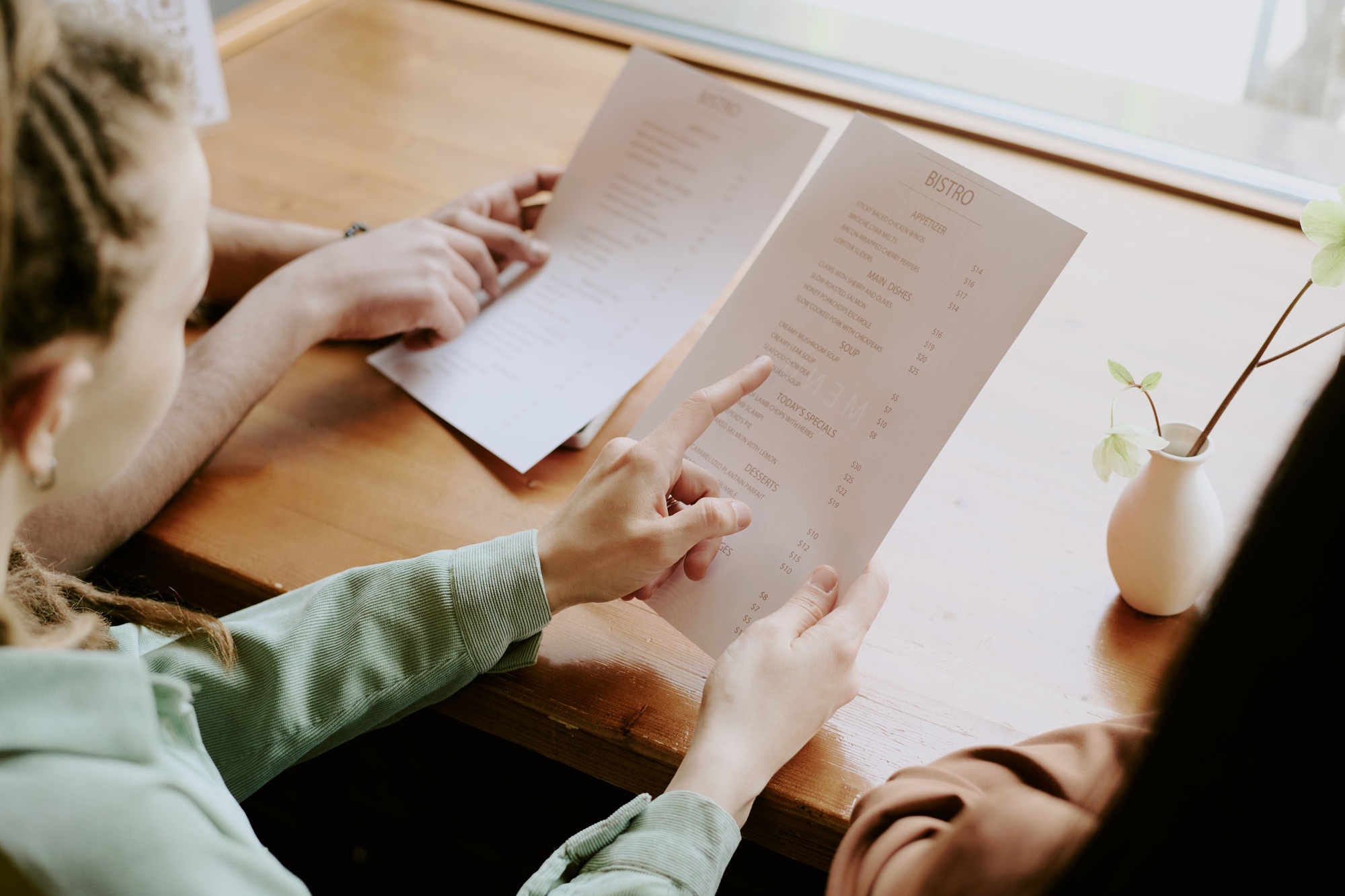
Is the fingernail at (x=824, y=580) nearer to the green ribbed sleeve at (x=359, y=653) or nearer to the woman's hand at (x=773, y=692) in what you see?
the woman's hand at (x=773, y=692)

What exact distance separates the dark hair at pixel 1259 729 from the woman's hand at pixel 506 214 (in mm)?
723

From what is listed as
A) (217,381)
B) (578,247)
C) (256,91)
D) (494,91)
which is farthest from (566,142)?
(217,381)

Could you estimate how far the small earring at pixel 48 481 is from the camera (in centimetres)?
47

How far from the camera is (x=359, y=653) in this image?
0.65 m

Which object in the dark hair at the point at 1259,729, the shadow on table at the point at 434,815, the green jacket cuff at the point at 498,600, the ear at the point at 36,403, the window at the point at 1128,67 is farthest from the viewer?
the window at the point at 1128,67

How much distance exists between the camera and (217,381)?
0.80 m

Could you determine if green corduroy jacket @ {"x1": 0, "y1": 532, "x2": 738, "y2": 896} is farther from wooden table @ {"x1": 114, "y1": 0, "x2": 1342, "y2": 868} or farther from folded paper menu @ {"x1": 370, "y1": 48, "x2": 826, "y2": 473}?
folded paper menu @ {"x1": 370, "y1": 48, "x2": 826, "y2": 473}

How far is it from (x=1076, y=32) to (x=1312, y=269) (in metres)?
0.87

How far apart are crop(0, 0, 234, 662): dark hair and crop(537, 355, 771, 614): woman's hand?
300 millimetres

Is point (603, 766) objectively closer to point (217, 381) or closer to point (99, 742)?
point (99, 742)

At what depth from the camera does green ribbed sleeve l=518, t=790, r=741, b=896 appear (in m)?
0.53

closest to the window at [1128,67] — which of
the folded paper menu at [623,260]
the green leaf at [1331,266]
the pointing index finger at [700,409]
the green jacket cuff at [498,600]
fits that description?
the folded paper menu at [623,260]

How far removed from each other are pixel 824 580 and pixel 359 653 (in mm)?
309

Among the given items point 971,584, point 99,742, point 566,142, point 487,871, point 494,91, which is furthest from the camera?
point 494,91
